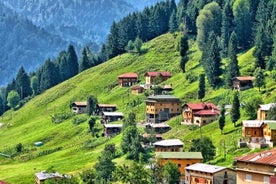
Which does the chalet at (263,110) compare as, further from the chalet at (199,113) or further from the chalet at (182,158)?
the chalet at (199,113)

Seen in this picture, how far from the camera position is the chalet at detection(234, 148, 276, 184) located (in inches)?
2793

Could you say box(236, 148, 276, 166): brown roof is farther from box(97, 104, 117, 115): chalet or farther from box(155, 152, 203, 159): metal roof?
box(97, 104, 117, 115): chalet

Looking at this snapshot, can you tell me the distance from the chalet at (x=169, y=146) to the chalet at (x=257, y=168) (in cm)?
5624

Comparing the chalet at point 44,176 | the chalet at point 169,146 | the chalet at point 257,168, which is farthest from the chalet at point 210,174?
the chalet at point 44,176

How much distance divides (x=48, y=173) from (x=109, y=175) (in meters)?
18.6

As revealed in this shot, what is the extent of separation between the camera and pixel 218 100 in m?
165

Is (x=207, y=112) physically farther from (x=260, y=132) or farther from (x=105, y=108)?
(x=105, y=108)

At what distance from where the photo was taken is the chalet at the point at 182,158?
382ft

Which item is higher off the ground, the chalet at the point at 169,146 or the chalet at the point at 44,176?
the chalet at the point at 169,146

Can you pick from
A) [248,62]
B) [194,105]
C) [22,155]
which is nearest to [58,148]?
[22,155]

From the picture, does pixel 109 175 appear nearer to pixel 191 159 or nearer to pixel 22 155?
pixel 191 159

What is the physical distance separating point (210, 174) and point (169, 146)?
31.1m

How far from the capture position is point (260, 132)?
12006 centimetres

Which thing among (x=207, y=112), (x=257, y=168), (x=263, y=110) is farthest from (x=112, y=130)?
(x=257, y=168)
